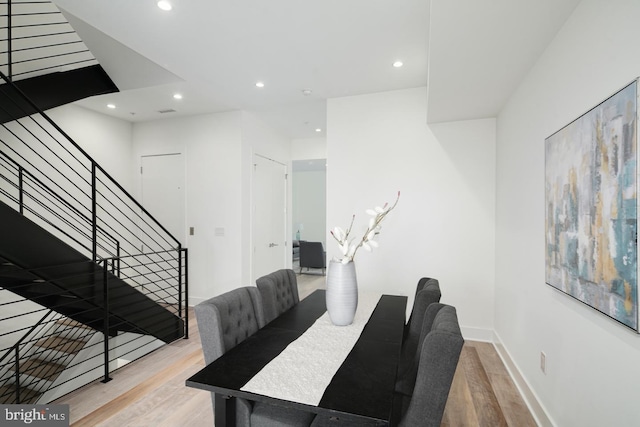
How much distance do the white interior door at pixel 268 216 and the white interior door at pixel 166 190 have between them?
3.71 ft

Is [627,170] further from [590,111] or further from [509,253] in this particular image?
[509,253]

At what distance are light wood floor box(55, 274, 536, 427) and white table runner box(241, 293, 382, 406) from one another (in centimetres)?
101

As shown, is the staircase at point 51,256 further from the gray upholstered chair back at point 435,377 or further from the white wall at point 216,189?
the gray upholstered chair back at point 435,377

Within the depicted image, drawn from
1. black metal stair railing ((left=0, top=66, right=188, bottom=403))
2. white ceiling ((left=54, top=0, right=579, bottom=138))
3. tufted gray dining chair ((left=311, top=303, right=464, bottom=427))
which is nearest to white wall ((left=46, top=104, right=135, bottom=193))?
black metal stair railing ((left=0, top=66, right=188, bottom=403))

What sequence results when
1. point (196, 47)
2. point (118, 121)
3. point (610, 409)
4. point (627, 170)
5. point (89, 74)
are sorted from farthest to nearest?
point (118, 121), point (89, 74), point (196, 47), point (610, 409), point (627, 170)

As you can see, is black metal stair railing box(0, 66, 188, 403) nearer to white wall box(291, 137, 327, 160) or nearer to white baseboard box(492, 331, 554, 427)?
white baseboard box(492, 331, 554, 427)

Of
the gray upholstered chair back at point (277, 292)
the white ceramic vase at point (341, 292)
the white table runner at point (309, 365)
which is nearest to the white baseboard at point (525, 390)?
the white table runner at point (309, 365)

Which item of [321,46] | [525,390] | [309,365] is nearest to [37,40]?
[321,46]

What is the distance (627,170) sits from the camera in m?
1.19

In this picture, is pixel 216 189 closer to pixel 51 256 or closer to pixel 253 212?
pixel 253 212

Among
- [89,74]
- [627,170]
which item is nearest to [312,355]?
→ [627,170]

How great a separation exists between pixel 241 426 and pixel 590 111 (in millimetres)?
2233

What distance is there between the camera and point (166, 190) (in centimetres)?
482

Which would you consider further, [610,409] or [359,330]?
[359,330]
